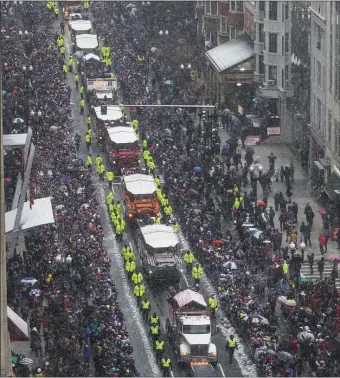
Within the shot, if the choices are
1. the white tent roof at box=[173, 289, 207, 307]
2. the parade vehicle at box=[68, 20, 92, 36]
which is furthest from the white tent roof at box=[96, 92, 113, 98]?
the white tent roof at box=[173, 289, 207, 307]

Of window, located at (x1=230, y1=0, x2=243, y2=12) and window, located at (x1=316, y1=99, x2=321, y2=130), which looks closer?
window, located at (x1=316, y1=99, x2=321, y2=130)

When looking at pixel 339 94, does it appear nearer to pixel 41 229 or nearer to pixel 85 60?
pixel 41 229

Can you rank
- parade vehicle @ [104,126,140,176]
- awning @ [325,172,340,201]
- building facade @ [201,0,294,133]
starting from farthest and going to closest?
building facade @ [201,0,294,133] < parade vehicle @ [104,126,140,176] < awning @ [325,172,340,201]

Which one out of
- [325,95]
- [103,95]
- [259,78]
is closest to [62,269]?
[325,95]

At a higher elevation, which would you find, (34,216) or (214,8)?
(34,216)

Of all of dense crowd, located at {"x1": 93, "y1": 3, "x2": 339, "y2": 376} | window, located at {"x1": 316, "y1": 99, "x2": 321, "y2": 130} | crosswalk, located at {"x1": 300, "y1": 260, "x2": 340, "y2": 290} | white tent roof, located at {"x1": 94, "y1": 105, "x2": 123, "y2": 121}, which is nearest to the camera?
dense crowd, located at {"x1": 93, "y1": 3, "x2": 339, "y2": 376}

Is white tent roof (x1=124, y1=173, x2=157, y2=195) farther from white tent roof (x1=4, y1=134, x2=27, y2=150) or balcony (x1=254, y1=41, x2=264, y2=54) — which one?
balcony (x1=254, y1=41, x2=264, y2=54)

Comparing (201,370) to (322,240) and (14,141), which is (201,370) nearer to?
(322,240)

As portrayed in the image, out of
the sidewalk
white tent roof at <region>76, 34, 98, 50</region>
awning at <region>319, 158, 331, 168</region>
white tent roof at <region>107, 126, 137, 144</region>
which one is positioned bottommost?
the sidewalk
